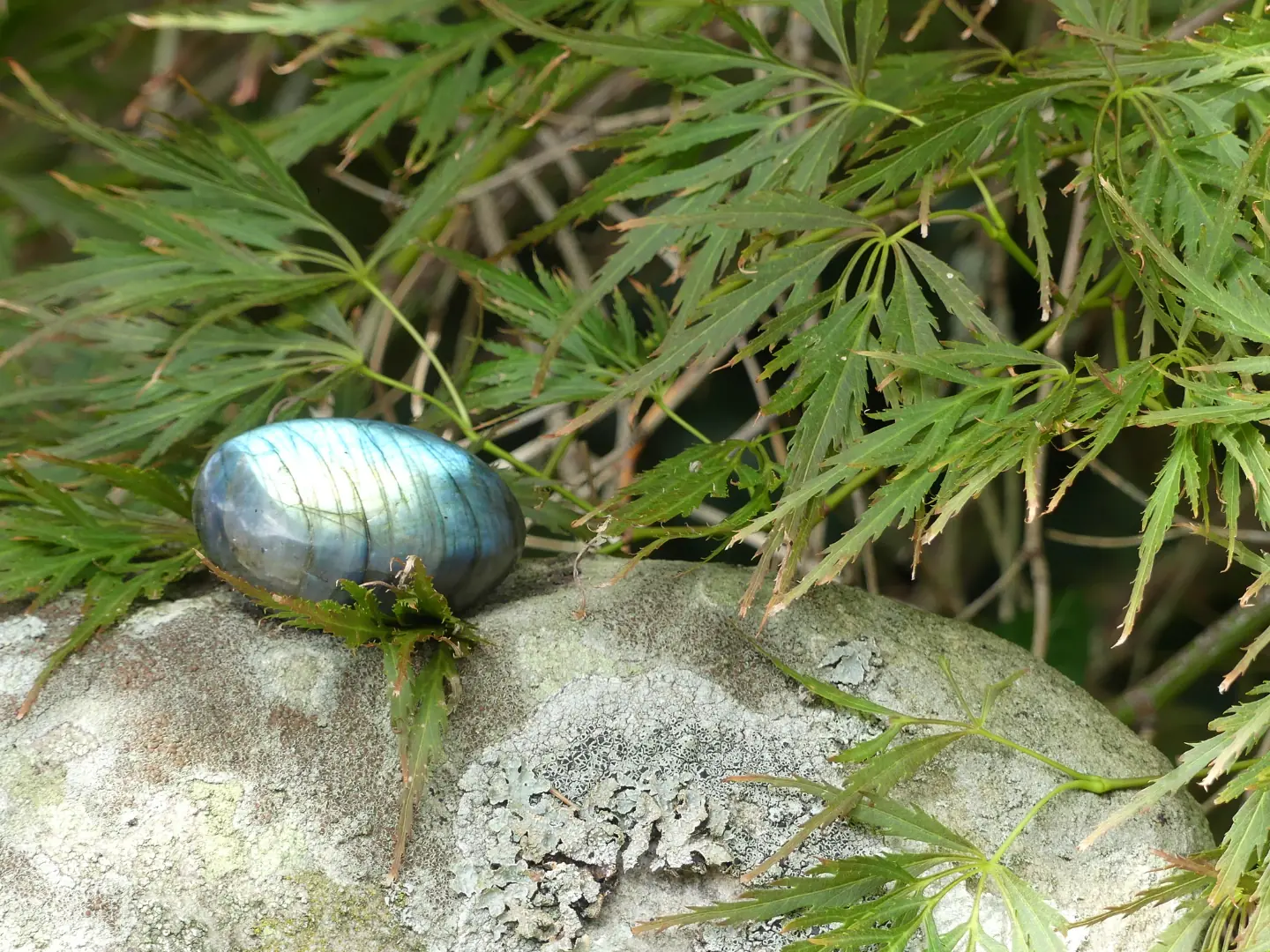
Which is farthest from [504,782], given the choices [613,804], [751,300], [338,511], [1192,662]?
[1192,662]

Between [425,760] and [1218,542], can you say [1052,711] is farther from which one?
[425,760]

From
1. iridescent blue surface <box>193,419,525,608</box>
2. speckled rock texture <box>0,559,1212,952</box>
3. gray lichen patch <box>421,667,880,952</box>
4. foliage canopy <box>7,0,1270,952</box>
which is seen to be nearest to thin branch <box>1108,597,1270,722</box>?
foliage canopy <box>7,0,1270,952</box>

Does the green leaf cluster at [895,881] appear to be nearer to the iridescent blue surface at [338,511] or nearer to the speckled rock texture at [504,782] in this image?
the speckled rock texture at [504,782]

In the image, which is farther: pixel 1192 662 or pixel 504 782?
pixel 1192 662

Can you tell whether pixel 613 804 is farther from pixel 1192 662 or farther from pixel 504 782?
pixel 1192 662

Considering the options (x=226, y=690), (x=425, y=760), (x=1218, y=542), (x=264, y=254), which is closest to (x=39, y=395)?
(x=264, y=254)

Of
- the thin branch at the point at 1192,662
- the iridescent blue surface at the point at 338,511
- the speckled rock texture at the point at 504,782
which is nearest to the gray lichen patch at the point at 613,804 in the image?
the speckled rock texture at the point at 504,782
